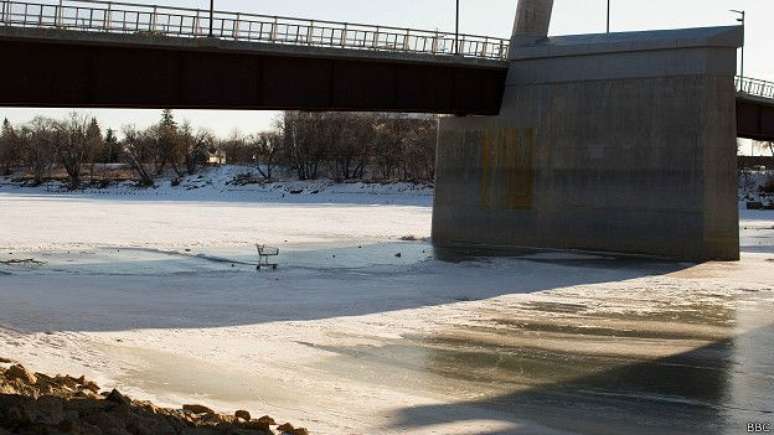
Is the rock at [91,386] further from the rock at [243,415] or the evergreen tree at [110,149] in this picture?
the evergreen tree at [110,149]

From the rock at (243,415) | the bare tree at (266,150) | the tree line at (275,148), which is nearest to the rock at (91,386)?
the rock at (243,415)

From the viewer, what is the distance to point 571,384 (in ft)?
50.6

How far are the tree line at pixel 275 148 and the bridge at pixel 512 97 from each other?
6441cm

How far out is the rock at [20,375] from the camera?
38.3 feet

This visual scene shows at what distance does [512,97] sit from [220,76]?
1436cm

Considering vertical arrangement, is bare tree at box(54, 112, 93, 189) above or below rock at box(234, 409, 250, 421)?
above

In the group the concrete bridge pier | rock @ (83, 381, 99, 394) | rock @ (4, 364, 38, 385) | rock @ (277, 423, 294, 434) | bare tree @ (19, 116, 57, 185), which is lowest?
rock @ (277, 423, 294, 434)

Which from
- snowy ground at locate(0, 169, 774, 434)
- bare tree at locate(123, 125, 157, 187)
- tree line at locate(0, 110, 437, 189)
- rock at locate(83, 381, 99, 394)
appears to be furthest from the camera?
bare tree at locate(123, 125, 157, 187)

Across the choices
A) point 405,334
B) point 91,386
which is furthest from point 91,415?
point 405,334

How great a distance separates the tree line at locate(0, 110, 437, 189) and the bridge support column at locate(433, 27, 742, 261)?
63.7 m

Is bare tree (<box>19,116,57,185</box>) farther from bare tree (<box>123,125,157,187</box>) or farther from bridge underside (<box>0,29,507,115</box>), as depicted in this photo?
bridge underside (<box>0,29,507,115</box>)

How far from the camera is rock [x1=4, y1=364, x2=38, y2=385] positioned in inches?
460

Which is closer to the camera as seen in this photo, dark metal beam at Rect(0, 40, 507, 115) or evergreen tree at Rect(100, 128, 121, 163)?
dark metal beam at Rect(0, 40, 507, 115)

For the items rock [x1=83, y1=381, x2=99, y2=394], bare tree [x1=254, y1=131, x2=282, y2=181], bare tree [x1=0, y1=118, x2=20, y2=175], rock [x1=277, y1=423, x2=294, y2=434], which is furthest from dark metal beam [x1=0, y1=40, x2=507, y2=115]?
bare tree [x1=0, y1=118, x2=20, y2=175]
